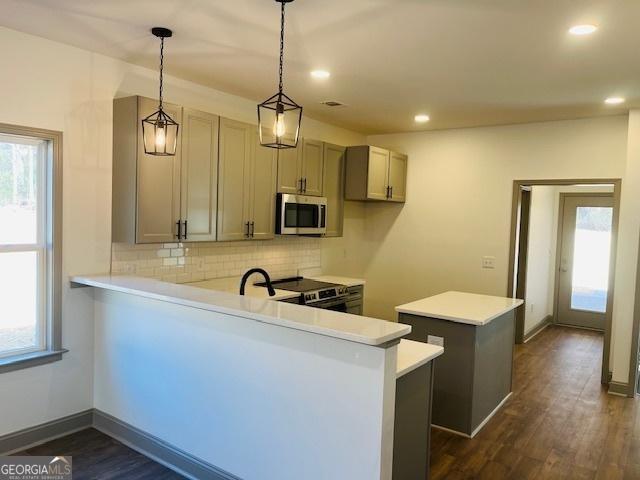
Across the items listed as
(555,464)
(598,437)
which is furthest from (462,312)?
(598,437)

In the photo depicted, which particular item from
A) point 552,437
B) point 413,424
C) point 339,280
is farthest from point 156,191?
point 552,437

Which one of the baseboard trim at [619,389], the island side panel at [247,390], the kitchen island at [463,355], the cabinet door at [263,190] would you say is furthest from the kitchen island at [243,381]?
the baseboard trim at [619,389]

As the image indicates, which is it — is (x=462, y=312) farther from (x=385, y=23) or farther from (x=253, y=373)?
(x=385, y=23)

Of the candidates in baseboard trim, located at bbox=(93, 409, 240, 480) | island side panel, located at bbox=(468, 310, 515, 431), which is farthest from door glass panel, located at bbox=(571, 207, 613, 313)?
baseboard trim, located at bbox=(93, 409, 240, 480)

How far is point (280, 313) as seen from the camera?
2266mm

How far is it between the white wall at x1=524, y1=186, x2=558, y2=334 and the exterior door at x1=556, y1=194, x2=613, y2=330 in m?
0.18

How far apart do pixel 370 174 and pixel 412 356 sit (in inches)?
127

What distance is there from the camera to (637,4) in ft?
7.57

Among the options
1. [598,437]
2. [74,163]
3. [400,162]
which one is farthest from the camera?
[400,162]

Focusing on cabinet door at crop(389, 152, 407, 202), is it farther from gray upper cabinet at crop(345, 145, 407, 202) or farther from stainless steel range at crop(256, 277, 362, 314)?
stainless steel range at crop(256, 277, 362, 314)

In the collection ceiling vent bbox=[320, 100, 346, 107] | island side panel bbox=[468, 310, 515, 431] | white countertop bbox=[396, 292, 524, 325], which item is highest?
ceiling vent bbox=[320, 100, 346, 107]

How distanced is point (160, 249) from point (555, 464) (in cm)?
327

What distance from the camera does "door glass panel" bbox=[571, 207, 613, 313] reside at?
22.8ft

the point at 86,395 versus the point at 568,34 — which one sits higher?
the point at 568,34
